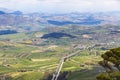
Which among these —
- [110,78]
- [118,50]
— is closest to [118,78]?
[110,78]

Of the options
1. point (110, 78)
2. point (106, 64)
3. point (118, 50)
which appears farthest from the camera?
point (106, 64)

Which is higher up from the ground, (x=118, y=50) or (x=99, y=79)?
(x=118, y=50)

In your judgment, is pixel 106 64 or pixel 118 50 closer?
pixel 118 50

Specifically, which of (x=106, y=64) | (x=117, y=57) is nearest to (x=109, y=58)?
(x=117, y=57)

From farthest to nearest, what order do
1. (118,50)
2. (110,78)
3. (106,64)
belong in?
(106,64) → (118,50) → (110,78)

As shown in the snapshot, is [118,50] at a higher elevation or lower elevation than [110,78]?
higher

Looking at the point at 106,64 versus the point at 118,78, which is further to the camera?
the point at 106,64

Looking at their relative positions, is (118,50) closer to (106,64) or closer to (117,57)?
(117,57)

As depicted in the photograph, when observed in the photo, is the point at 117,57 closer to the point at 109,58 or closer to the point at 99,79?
the point at 109,58
